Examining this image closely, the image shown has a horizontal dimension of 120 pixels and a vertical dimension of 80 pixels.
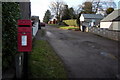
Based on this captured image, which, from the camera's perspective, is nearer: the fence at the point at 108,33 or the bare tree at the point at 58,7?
the fence at the point at 108,33

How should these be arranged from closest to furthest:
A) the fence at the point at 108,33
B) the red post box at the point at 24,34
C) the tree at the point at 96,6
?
the red post box at the point at 24,34 → the fence at the point at 108,33 → the tree at the point at 96,6

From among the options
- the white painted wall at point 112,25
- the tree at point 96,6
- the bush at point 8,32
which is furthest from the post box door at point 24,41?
the tree at point 96,6

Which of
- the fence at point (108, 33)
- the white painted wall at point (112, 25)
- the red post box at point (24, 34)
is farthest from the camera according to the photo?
the white painted wall at point (112, 25)

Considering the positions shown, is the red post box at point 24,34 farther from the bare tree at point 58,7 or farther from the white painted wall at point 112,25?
the bare tree at point 58,7

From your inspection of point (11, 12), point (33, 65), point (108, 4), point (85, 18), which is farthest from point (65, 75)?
point (108, 4)

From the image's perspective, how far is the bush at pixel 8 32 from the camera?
363 centimetres

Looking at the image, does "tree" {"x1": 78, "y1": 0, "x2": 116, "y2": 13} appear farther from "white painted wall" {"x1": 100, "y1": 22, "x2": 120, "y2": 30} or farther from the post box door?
the post box door

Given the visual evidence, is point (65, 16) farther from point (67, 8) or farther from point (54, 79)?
point (54, 79)

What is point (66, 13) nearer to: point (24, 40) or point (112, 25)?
point (112, 25)

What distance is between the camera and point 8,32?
12.5 feet

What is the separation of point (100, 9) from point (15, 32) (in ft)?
172

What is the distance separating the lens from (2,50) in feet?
11.8

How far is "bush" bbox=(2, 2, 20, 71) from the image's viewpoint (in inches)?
143

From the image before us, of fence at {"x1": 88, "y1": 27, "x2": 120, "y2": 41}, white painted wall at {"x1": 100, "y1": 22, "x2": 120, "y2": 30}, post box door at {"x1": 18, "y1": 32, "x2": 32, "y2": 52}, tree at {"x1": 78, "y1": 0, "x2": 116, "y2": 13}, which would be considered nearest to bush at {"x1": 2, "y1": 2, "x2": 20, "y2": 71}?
post box door at {"x1": 18, "y1": 32, "x2": 32, "y2": 52}
